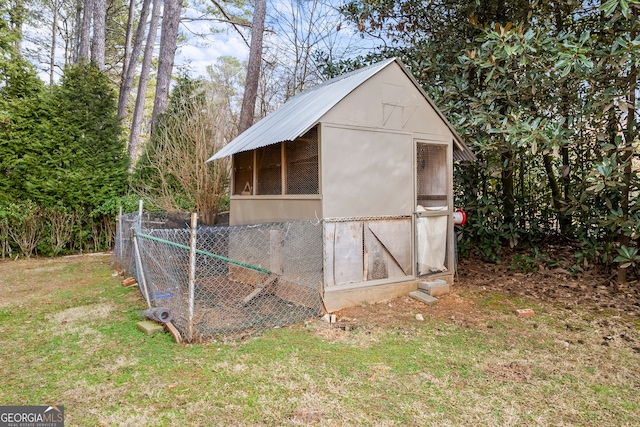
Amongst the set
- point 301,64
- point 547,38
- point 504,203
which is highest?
point 301,64

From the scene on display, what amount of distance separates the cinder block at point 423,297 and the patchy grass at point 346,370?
14cm

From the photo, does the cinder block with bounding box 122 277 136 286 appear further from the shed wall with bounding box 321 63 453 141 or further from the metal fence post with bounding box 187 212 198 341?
the shed wall with bounding box 321 63 453 141

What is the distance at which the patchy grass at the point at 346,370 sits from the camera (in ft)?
8.61

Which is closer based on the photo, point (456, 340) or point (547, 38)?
point (456, 340)

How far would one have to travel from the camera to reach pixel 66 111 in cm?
929

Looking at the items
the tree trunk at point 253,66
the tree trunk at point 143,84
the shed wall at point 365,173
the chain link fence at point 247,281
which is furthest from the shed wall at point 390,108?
the tree trunk at point 143,84

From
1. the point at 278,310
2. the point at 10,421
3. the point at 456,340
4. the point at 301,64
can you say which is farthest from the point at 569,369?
the point at 301,64

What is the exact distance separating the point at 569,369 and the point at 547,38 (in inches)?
177

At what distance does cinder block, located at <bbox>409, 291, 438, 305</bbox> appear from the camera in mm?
5199

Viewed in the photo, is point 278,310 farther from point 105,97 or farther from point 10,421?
point 105,97

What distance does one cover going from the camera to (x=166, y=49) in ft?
38.8

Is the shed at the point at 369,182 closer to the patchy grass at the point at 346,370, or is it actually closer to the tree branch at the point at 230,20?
the patchy grass at the point at 346,370

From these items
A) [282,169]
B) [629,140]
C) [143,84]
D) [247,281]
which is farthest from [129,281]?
[143,84]

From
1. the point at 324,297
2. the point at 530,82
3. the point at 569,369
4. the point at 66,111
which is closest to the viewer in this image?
the point at 569,369
